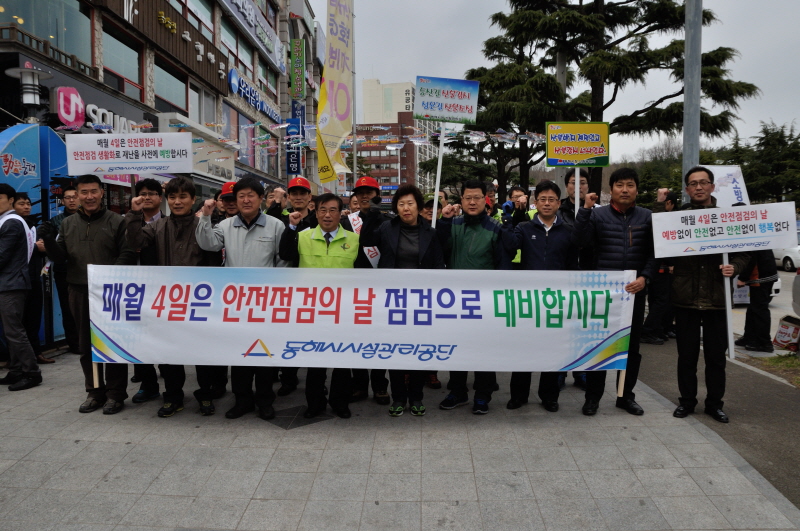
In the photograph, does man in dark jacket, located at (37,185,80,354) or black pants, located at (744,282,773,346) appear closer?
man in dark jacket, located at (37,185,80,354)

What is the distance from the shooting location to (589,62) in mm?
13898

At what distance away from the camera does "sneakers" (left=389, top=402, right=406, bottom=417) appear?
4.43 metres

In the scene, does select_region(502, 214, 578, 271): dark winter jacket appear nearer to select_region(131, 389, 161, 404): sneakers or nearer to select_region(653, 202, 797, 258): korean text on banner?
select_region(653, 202, 797, 258): korean text on banner

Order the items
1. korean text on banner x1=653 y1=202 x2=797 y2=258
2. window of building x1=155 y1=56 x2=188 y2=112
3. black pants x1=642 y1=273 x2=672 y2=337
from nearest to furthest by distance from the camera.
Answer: korean text on banner x1=653 y1=202 x2=797 y2=258
black pants x1=642 y1=273 x2=672 y2=337
window of building x1=155 y1=56 x2=188 y2=112

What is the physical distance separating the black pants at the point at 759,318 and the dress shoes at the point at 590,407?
12.0 feet

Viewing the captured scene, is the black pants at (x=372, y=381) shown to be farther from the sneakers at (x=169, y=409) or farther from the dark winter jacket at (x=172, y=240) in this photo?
the dark winter jacket at (x=172, y=240)

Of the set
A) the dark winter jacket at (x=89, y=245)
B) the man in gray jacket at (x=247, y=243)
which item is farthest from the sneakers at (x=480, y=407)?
the dark winter jacket at (x=89, y=245)

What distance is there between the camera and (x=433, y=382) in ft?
17.6

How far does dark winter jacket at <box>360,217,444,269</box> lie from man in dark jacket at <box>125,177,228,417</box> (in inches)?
58.2

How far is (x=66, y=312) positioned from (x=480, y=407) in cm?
506

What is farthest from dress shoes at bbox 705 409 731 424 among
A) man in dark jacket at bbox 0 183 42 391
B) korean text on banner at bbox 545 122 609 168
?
man in dark jacket at bbox 0 183 42 391

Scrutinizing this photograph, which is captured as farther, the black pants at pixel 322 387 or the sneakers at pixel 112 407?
the sneakers at pixel 112 407

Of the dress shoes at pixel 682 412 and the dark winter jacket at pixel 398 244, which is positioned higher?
the dark winter jacket at pixel 398 244

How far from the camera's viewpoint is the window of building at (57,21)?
10.1m
